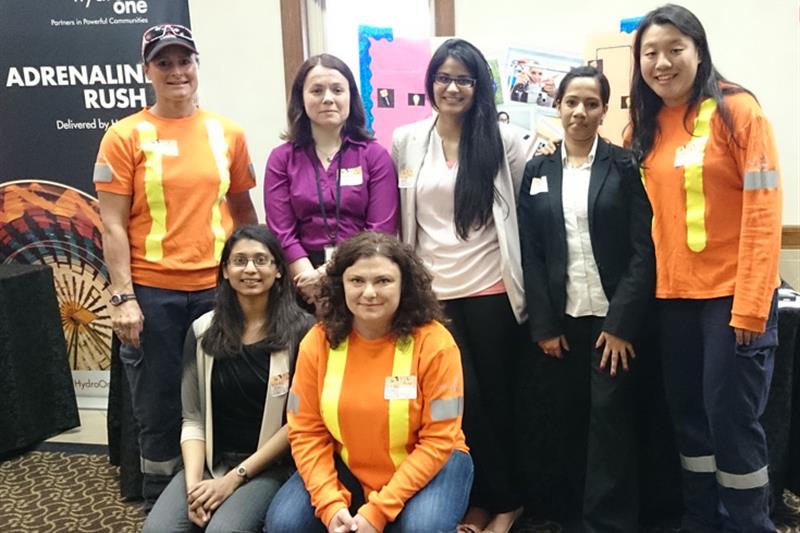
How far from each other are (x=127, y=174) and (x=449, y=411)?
3.96 ft

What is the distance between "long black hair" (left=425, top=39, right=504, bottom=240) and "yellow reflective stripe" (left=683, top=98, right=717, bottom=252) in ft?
1.79

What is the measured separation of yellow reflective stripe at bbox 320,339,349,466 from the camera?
1.75 m

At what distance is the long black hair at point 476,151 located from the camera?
6.67 ft

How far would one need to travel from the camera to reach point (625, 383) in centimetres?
200

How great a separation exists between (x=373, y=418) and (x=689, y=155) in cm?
107

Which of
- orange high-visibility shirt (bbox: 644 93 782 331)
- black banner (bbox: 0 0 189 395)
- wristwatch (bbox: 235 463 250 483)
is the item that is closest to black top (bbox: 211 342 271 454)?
wristwatch (bbox: 235 463 250 483)

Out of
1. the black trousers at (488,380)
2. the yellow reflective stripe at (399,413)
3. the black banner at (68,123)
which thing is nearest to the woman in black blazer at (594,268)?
the black trousers at (488,380)

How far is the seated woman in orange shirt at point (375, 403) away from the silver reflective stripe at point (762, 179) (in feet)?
2.78

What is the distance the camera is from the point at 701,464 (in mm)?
2033

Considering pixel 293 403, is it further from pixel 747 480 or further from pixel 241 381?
pixel 747 480

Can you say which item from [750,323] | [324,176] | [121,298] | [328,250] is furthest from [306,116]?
[750,323]

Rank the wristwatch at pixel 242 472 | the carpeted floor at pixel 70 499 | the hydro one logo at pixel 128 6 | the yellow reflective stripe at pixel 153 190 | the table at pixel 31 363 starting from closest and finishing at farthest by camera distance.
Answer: the wristwatch at pixel 242 472 → the yellow reflective stripe at pixel 153 190 → the carpeted floor at pixel 70 499 → the table at pixel 31 363 → the hydro one logo at pixel 128 6

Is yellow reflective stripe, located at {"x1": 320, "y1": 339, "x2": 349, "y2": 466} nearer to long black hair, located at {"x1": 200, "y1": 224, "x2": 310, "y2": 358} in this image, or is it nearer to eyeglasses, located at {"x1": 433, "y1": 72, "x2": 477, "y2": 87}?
long black hair, located at {"x1": 200, "y1": 224, "x2": 310, "y2": 358}

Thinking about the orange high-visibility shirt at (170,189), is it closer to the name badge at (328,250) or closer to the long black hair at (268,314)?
the long black hair at (268,314)
